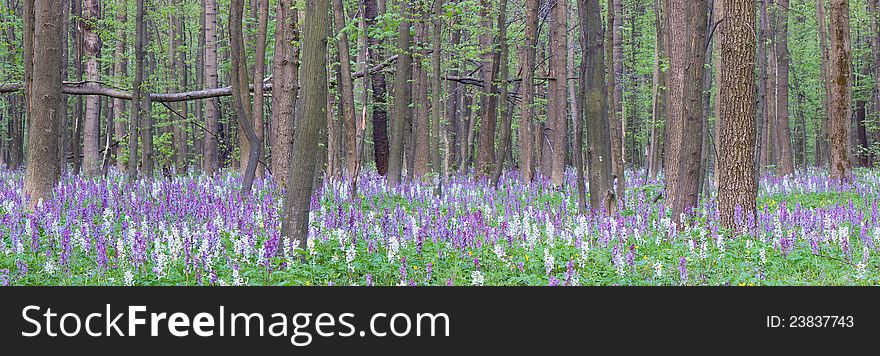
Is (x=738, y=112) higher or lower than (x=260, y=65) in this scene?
lower

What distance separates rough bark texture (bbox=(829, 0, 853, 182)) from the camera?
17906 millimetres

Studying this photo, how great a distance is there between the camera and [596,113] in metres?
11.1

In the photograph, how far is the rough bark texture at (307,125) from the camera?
731 cm

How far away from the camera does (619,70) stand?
21797 millimetres

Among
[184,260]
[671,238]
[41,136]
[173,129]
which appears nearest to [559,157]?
[671,238]

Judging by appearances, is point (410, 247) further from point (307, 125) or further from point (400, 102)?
point (400, 102)

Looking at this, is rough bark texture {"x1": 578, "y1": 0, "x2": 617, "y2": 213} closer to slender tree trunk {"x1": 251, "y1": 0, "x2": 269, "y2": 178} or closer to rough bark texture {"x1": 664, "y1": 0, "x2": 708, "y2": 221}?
rough bark texture {"x1": 664, "y1": 0, "x2": 708, "y2": 221}

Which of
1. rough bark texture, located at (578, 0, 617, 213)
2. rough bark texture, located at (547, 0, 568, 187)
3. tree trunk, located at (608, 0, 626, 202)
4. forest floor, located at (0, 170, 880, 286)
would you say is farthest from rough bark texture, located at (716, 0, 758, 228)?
rough bark texture, located at (547, 0, 568, 187)

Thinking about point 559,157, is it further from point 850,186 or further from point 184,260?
point 184,260

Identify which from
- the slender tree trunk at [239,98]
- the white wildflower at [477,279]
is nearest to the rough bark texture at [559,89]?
the slender tree trunk at [239,98]

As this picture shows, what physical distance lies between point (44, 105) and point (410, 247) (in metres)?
6.17

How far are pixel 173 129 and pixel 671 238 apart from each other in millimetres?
25206

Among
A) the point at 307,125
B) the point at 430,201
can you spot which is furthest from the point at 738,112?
the point at 307,125

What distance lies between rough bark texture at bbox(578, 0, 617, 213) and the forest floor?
0.46 meters
